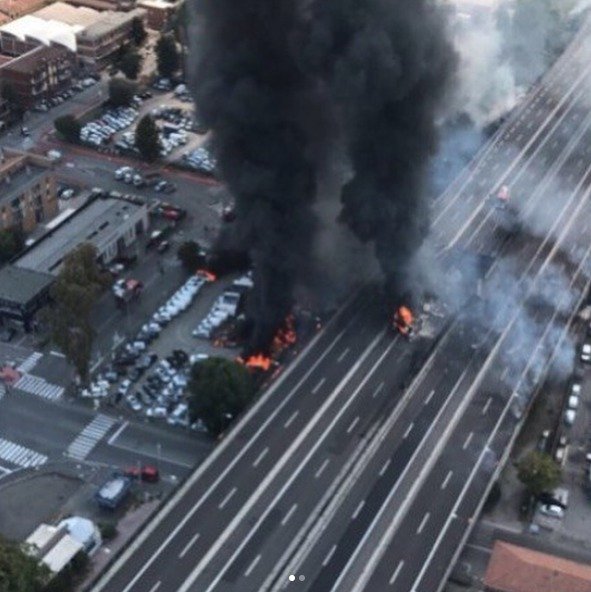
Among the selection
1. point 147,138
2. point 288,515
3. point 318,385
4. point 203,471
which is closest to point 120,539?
point 203,471

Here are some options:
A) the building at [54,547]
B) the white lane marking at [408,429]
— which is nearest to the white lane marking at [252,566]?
the building at [54,547]

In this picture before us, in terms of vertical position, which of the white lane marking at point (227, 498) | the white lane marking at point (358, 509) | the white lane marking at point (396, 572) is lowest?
the white lane marking at point (227, 498)

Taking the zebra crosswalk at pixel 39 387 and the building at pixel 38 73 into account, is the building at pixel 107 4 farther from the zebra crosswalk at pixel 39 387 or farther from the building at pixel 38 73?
the zebra crosswalk at pixel 39 387

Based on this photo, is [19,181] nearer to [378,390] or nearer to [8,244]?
[8,244]

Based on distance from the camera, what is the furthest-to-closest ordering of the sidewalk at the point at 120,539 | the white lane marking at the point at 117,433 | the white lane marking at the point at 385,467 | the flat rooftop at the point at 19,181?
1. the flat rooftop at the point at 19,181
2. the white lane marking at the point at 117,433
3. the white lane marking at the point at 385,467
4. the sidewalk at the point at 120,539

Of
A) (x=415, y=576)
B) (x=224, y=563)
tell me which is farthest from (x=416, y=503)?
(x=224, y=563)
